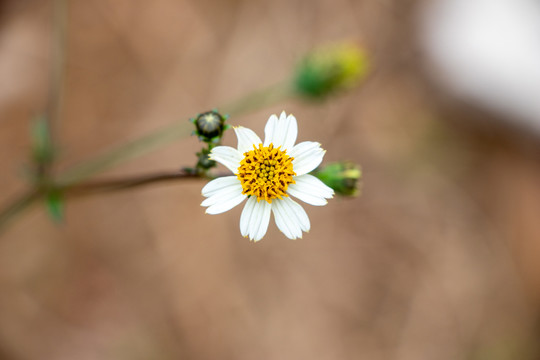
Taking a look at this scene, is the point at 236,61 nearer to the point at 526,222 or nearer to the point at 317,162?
the point at 317,162

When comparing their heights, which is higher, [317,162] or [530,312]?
[530,312]

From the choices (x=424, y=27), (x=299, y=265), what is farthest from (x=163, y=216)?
(x=424, y=27)

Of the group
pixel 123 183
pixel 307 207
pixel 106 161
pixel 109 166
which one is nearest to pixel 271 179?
pixel 123 183

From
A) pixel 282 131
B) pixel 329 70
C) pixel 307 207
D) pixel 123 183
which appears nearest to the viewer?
pixel 282 131

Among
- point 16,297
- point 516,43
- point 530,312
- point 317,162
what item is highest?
point 516,43

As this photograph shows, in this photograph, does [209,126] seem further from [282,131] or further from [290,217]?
[290,217]

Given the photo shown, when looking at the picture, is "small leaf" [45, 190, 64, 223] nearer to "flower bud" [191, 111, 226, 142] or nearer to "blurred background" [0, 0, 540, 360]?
"flower bud" [191, 111, 226, 142]
